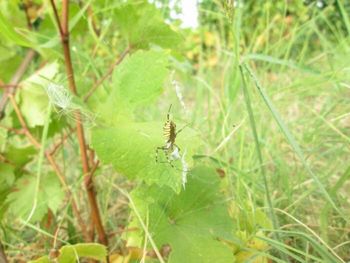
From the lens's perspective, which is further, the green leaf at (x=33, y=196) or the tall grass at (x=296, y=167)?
the green leaf at (x=33, y=196)

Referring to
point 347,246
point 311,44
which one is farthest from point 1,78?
point 311,44

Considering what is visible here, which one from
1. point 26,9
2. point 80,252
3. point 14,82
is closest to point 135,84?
point 80,252

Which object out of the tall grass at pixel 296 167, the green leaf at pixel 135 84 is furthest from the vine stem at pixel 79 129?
the tall grass at pixel 296 167

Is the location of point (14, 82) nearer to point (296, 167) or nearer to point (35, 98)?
point (35, 98)

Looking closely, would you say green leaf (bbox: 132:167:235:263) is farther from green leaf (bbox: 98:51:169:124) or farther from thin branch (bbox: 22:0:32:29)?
thin branch (bbox: 22:0:32:29)

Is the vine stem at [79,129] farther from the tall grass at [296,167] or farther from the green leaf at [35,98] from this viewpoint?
the tall grass at [296,167]

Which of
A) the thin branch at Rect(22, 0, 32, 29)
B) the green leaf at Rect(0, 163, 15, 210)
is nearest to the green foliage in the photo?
the green leaf at Rect(0, 163, 15, 210)

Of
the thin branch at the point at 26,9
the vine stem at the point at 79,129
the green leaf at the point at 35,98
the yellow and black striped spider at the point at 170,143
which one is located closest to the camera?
the yellow and black striped spider at the point at 170,143
